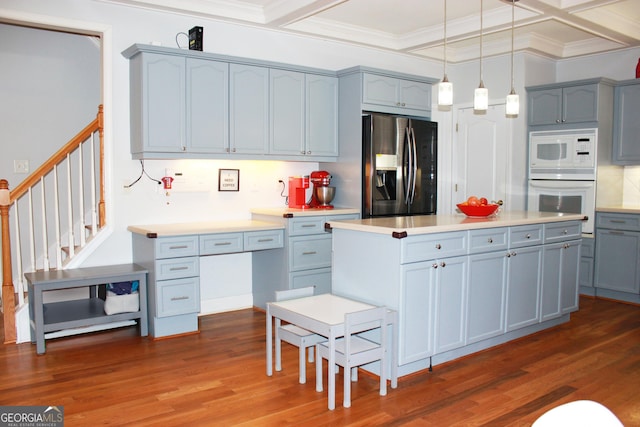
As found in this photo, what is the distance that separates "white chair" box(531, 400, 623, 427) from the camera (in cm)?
110

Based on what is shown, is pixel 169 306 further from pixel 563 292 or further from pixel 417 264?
pixel 563 292

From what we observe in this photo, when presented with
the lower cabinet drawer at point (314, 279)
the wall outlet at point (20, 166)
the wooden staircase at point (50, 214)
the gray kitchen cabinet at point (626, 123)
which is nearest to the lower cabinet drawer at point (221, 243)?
the lower cabinet drawer at point (314, 279)

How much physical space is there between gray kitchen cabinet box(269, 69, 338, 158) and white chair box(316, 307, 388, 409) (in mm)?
2174

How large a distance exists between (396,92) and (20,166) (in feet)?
12.2

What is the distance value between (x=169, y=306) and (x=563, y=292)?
3.15 m

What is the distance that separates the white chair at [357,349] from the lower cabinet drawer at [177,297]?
141 cm

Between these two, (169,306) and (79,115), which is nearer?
(169,306)

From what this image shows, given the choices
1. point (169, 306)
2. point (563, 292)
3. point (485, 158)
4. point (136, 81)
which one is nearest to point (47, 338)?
point (169, 306)

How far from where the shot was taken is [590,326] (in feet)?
14.6

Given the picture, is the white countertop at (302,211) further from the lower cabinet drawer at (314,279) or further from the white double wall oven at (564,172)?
the white double wall oven at (564,172)

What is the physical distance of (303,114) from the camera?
4855 millimetres

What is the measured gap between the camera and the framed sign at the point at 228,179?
478cm

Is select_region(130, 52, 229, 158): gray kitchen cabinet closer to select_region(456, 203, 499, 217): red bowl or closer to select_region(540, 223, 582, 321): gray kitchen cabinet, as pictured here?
select_region(456, 203, 499, 217): red bowl

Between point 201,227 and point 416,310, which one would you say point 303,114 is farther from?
point 416,310
